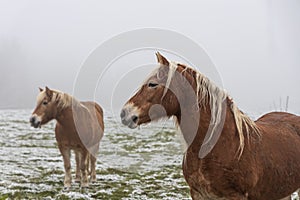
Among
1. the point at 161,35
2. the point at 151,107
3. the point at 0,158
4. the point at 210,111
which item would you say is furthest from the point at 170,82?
the point at 0,158

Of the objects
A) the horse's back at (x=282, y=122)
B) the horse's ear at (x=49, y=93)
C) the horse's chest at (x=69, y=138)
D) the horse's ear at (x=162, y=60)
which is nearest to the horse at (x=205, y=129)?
the horse's ear at (x=162, y=60)

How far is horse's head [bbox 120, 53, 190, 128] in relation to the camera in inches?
149

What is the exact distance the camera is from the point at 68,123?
31.3 ft

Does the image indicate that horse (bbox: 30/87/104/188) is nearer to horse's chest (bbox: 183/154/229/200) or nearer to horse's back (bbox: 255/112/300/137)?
horse's back (bbox: 255/112/300/137)

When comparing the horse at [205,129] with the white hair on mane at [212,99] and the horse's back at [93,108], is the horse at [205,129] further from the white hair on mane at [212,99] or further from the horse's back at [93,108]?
the horse's back at [93,108]

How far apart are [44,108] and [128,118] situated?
20.1 ft

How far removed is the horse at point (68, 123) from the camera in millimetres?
9328

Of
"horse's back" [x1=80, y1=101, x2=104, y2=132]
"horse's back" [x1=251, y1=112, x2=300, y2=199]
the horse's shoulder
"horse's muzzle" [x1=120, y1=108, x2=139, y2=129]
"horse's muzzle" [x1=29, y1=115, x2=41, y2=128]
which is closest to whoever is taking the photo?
"horse's muzzle" [x1=120, y1=108, x2=139, y2=129]

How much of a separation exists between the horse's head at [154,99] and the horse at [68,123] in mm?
5901

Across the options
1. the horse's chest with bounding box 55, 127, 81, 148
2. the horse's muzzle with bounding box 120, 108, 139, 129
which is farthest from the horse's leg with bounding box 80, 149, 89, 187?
the horse's muzzle with bounding box 120, 108, 139, 129

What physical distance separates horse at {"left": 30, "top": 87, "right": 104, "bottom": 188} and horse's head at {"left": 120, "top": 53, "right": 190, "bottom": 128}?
19.4 ft

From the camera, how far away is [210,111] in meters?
4.09

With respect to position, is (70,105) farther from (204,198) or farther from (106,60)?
(204,198)

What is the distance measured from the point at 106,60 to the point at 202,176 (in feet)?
8.79
